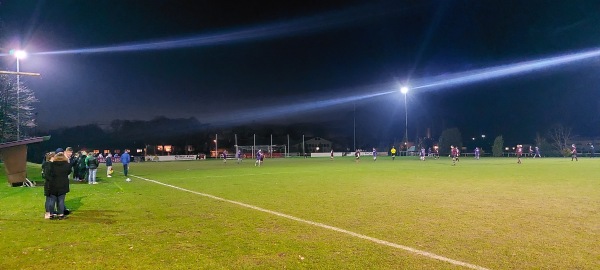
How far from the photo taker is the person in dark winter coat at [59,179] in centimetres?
1005

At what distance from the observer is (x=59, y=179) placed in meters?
10.2

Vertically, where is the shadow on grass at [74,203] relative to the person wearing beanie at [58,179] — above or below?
below

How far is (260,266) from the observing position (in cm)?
588

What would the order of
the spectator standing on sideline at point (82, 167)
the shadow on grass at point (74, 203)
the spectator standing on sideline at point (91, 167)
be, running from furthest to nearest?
the spectator standing on sideline at point (82, 167), the spectator standing on sideline at point (91, 167), the shadow on grass at point (74, 203)

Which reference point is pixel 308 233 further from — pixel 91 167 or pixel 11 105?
pixel 11 105

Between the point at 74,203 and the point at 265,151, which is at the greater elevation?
the point at 265,151

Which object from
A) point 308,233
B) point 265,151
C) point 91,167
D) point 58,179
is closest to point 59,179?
point 58,179

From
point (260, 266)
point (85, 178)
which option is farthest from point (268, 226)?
point (85, 178)

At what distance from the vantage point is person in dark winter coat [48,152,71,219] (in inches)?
396

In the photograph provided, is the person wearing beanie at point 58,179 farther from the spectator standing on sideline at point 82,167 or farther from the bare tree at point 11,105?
the bare tree at point 11,105

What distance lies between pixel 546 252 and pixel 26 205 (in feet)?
48.0

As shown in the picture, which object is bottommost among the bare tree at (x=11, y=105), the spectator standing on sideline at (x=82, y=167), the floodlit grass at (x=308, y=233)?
the floodlit grass at (x=308, y=233)

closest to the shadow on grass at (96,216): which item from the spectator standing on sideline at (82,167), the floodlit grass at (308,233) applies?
the floodlit grass at (308,233)

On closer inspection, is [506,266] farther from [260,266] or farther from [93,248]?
[93,248]
